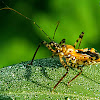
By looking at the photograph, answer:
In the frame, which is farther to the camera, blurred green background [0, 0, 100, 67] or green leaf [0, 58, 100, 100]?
blurred green background [0, 0, 100, 67]

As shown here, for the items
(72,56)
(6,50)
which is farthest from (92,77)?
(6,50)

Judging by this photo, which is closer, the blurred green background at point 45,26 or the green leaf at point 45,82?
the green leaf at point 45,82

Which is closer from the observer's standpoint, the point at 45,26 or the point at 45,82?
the point at 45,82

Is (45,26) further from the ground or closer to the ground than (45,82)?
further from the ground

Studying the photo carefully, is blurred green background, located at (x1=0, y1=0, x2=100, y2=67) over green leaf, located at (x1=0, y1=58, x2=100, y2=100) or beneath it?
over
